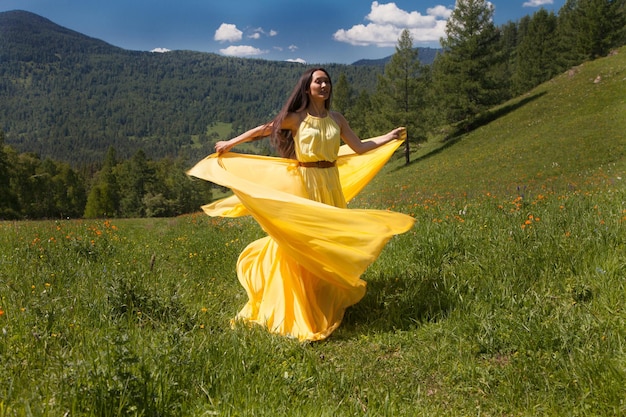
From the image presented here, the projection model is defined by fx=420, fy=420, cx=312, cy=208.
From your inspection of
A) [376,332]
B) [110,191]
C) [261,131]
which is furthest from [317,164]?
[110,191]

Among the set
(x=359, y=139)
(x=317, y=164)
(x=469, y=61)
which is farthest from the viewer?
(x=469, y=61)

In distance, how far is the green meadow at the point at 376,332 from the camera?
2.69m

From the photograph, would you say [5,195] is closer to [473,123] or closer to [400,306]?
[473,123]

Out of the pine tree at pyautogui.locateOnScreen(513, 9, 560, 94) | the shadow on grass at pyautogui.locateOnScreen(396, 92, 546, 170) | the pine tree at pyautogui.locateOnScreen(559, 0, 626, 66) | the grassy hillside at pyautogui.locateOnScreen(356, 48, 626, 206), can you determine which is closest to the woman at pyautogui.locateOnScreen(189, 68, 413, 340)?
the grassy hillside at pyautogui.locateOnScreen(356, 48, 626, 206)

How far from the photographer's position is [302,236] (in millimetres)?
4320

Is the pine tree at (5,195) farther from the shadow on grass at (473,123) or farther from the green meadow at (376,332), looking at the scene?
the green meadow at (376,332)

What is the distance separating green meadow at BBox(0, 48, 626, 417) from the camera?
2.69 metres

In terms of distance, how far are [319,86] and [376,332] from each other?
2871 millimetres

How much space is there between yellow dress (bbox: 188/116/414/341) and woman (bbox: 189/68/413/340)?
0.01 metres

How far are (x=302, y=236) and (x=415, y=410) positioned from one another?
1.95 m

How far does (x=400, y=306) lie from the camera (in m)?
4.81

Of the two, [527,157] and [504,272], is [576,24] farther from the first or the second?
[504,272]

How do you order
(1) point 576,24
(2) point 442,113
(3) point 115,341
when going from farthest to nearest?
(1) point 576,24
(2) point 442,113
(3) point 115,341

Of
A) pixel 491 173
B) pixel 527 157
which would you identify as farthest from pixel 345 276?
pixel 527 157
